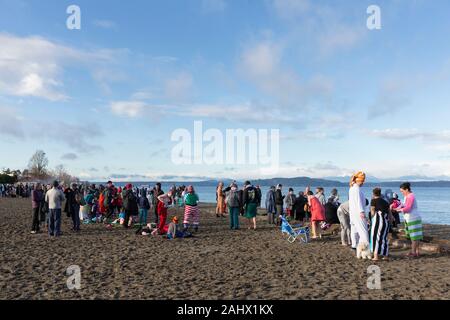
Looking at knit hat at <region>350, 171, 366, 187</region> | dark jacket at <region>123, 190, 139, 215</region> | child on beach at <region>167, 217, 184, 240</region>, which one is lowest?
child on beach at <region>167, 217, 184, 240</region>

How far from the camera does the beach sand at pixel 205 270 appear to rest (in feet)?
22.5

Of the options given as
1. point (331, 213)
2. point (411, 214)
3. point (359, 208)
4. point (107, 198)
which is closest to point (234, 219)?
point (331, 213)

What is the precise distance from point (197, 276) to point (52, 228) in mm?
7752

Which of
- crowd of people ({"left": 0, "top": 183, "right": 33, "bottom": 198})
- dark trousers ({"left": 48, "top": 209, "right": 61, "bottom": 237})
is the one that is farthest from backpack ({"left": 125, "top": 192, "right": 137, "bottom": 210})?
crowd of people ({"left": 0, "top": 183, "right": 33, "bottom": 198})

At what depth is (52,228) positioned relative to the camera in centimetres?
1395

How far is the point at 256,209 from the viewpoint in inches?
632

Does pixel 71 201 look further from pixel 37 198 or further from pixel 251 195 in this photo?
pixel 251 195

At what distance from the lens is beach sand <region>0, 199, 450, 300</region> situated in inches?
270

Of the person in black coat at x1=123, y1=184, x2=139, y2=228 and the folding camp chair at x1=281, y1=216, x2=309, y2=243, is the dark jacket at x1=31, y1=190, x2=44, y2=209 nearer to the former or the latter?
the person in black coat at x1=123, y1=184, x2=139, y2=228

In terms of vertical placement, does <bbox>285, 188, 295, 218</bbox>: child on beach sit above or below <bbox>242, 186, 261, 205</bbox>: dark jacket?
below

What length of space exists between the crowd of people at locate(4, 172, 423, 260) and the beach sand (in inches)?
23.2

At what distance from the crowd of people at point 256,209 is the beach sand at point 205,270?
59 centimetres

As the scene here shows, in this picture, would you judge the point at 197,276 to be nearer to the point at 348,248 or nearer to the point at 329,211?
the point at 348,248

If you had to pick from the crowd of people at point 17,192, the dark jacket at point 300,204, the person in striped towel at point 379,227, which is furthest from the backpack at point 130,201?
the crowd of people at point 17,192
